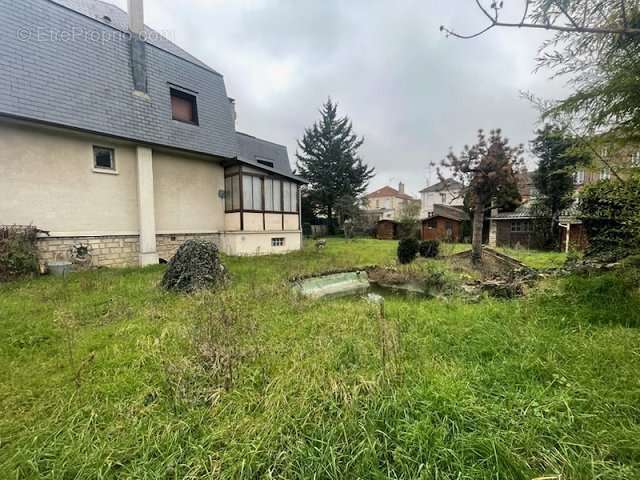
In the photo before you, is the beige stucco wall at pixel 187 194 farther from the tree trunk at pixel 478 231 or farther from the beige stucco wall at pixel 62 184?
the tree trunk at pixel 478 231

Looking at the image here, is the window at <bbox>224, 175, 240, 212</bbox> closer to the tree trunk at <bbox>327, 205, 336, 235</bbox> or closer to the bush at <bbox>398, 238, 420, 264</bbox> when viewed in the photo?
the bush at <bbox>398, 238, 420, 264</bbox>

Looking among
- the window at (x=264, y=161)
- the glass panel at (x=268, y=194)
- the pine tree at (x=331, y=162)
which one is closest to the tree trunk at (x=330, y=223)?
the pine tree at (x=331, y=162)

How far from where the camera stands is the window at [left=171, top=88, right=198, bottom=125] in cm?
996

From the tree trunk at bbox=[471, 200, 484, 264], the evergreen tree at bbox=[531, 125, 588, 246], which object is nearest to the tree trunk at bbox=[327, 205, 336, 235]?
the evergreen tree at bbox=[531, 125, 588, 246]

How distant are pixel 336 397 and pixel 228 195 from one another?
1036 cm

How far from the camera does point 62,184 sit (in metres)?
7.36

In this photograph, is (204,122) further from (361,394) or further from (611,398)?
(611,398)

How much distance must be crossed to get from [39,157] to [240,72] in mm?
9848

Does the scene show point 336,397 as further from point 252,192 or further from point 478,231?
point 252,192

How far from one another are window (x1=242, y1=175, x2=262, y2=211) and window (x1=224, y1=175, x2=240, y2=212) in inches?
10.7

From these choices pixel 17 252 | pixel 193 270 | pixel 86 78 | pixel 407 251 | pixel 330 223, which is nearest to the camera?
pixel 193 270

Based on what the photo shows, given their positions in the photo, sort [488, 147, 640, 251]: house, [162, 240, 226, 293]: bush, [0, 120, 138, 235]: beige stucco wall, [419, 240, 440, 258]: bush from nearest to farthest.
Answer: [162, 240, 226, 293]: bush < [0, 120, 138, 235]: beige stucco wall < [419, 240, 440, 258]: bush < [488, 147, 640, 251]: house

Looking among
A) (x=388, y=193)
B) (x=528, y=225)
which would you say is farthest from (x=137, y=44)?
(x=388, y=193)

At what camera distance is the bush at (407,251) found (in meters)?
9.69
